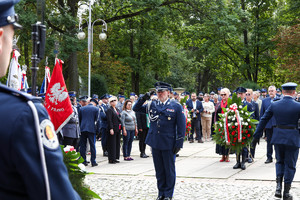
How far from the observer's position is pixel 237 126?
12.2m

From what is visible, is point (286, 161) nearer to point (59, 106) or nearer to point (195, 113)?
point (59, 106)

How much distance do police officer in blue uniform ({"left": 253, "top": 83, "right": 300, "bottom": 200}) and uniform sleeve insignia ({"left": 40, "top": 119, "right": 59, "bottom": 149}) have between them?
7.17 m

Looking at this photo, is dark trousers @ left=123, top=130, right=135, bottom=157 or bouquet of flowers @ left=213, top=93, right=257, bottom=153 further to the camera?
dark trousers @ left=123, top=130, right=135, bottom=157

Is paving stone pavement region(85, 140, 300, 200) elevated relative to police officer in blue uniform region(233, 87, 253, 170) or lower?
lower

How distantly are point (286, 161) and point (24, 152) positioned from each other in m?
7.40

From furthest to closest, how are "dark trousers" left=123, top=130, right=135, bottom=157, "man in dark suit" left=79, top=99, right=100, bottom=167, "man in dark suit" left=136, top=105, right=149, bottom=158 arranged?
"man in dark suit" left=136, top=105, right=149, bottom=158 → "dark trousers" left=123, top=130, right=135, bottom=157 → "man in dark suit" left=79, top=99, right=100, bottom=167

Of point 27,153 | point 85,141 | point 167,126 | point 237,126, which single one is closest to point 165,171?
point 167,126

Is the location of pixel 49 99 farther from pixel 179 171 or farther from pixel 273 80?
pixel 273 80

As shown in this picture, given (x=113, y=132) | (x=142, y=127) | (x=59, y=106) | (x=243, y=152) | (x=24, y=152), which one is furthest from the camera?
(x=142, y=127)

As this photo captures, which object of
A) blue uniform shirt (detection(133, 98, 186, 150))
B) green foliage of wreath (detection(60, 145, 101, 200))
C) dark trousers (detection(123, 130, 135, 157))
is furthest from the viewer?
dark trousers (detection(123, 130, 135, 157))

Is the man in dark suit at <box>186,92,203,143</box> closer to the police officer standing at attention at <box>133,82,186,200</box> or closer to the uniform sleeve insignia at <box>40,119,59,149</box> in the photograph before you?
the police officer standing at attention at <box>133,82,186,200</box>

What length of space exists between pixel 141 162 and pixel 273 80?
30420 mm

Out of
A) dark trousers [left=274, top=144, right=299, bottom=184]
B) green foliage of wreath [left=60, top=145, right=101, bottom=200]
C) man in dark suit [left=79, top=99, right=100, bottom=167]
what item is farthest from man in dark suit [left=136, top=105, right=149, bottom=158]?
green foliage of wreath [left=60, top=145, right=101, bottom=200]

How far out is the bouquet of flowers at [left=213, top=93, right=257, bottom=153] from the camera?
39.7ft
